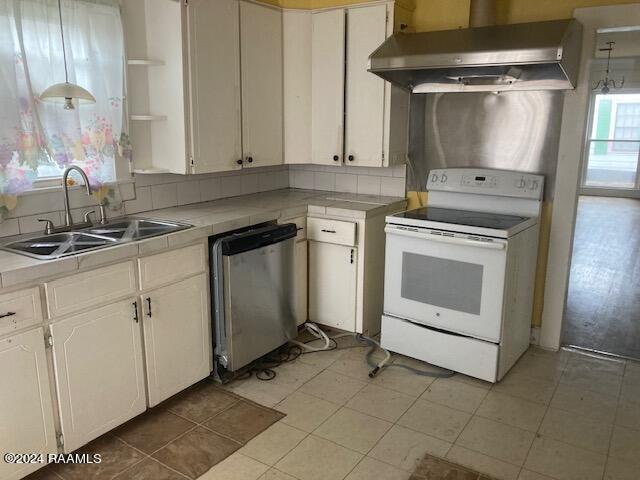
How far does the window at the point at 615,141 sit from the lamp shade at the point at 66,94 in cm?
952

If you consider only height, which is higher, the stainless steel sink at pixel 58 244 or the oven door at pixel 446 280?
the stainless steel sink at pixel 58 244

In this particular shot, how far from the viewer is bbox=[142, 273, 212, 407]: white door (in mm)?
2512

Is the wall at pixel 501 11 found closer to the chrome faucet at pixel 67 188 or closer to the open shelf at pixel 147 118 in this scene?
the open shelf at pixel 147 118

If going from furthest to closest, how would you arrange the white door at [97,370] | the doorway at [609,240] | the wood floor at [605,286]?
the doorway at [609,240] → the wood floor at [605,286] → the white door at [97,370]

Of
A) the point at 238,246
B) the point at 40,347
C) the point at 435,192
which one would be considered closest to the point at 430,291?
the point at 435,192

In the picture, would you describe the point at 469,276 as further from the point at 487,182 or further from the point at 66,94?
the point at 66,94

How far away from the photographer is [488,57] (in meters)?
2.64

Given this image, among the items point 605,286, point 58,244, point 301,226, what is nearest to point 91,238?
point 58,244

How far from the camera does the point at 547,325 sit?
3.39m

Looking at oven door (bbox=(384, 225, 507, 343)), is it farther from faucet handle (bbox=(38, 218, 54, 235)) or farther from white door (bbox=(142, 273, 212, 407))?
faucet handle (bbox=(38, 218, 54, 235))

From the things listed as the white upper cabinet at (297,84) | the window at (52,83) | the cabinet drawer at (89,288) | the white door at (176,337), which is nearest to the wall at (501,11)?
the white upper cabinet at (297,84)

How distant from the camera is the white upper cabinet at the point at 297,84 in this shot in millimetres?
3525

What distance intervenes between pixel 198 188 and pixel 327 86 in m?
1.09

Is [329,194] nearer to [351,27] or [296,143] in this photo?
[296,143]
